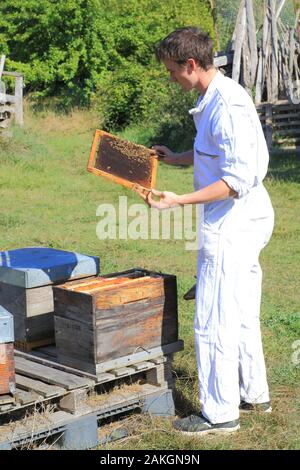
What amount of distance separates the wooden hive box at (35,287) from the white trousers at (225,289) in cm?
98

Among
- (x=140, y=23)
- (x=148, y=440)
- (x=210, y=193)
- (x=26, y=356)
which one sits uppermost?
(x=140, y=23)

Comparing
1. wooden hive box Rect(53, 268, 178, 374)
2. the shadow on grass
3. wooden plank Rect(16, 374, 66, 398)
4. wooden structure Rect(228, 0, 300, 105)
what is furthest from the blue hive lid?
wooden structure Rect(228, 0, 300, 105)

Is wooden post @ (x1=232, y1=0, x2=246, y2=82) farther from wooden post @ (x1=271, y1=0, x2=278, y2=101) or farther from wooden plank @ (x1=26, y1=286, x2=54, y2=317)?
wooden plank @ (x1=26, y1=286, x2=54, y2=317)

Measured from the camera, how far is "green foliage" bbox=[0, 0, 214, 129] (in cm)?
2281

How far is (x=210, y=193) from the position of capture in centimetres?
401

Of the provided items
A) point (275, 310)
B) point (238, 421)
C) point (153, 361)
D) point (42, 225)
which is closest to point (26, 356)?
point (153, 361)

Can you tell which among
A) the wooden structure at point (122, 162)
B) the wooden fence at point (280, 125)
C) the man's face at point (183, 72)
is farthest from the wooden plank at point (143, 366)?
the wooden fence at point (280, 125)

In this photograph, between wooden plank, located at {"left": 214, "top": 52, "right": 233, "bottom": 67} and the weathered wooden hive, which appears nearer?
the weathered wooden hive

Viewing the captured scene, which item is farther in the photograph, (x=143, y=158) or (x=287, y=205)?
(x=287, y=205)

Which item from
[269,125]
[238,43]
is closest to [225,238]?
[269,125]

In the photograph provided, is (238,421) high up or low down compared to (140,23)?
down

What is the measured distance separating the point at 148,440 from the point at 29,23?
21.8 metres

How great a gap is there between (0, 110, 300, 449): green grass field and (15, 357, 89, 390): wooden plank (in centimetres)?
40

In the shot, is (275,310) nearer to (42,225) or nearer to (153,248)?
(153,248)
